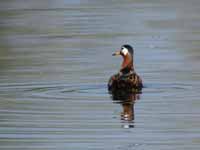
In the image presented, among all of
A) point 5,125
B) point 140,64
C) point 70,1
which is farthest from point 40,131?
point 70,1

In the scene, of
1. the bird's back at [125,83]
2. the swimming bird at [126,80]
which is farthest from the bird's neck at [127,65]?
the bird's back at [125,83]

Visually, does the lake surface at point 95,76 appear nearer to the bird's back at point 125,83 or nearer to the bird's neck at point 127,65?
the bird's back at point 125,83

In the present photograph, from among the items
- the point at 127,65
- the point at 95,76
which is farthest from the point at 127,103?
the point at 95,76

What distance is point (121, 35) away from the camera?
2473cm

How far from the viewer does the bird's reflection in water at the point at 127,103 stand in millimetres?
15516

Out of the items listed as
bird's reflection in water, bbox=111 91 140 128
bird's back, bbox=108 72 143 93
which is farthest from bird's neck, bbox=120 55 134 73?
bird's reflection in water, bbox=111 91 140 128

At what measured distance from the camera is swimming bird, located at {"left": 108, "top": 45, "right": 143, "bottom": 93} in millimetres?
18484

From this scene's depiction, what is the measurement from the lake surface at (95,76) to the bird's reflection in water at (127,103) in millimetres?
23

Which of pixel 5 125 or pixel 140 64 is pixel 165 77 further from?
pixel 5 125

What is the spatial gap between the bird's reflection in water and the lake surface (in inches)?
0.9

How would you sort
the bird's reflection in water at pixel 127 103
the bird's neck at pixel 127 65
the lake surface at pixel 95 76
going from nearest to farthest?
the lake surface at pixel 95 76, the bird's reflection in water at pixel 127 103, the bird's neck at pixel 127 65

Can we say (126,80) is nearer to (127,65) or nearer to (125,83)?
(125,83)

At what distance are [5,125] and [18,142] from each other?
1.13 m

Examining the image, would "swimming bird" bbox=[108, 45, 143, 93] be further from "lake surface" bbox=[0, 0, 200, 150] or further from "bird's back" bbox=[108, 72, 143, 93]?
"lake surface" bbox=[0, 0, 200, 150]
